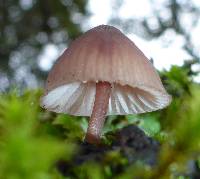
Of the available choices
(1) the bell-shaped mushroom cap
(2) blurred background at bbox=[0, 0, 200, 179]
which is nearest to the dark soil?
(2) blurred background at bbox=[0, 0, 200, 179]

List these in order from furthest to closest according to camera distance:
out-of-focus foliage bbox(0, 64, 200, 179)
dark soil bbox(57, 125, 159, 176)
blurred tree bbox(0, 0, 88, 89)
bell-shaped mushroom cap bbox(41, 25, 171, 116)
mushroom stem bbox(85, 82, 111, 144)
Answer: blurred tree bbox(0, 0, 88, 89) → mushroom stem bbox(85, 82, 111, 144) → bell-shaped mushroom cap bbox(41, 25, 171, 116) → dark soil bbox(57, 125, 159, 176) → out-of-focus foliage bbox(0, 64, 200, 179)

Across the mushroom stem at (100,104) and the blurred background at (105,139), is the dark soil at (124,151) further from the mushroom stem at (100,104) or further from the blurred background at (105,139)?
the mushroom stem at (100,104)

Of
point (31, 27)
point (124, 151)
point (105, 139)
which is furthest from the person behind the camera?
point (31, 27)

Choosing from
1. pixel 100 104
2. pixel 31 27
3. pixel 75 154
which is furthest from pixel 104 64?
pixel 31 27

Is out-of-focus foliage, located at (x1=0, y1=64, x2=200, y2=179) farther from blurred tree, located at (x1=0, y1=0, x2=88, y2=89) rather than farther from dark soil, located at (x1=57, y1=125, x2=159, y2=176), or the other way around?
blurred tree, located at (x1=0, y1=0, x2=88, y2=89)

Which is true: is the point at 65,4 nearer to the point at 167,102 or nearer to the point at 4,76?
the point at 4,76

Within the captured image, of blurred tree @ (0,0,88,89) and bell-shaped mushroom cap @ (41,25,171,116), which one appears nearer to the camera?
bell-shaped mushroom cap @ (41,25,171,116)

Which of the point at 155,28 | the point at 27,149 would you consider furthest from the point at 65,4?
the point at 27,149

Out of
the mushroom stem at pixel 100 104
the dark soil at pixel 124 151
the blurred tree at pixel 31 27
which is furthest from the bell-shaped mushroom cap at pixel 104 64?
the blurred tree at pixel 31 27

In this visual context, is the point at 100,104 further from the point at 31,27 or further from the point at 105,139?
the point at 31,27
